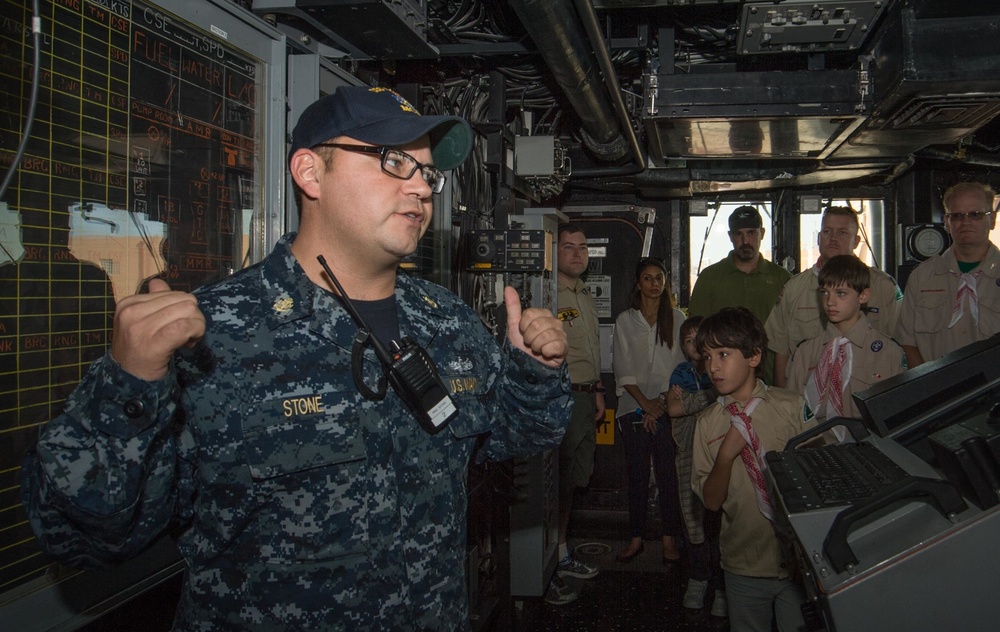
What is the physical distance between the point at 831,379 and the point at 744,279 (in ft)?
5.39

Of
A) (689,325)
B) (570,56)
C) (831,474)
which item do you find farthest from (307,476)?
(689,325)

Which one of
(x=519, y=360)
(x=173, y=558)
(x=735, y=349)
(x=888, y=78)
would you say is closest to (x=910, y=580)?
(x=519, y=360)

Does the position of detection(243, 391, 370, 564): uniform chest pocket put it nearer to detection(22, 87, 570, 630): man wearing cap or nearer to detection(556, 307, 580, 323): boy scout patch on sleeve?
detection(22, 87, 570, 630): man wearing cap

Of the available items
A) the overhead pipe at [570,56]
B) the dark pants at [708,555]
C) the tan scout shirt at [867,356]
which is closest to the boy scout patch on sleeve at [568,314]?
the overhead pipe at [570,56]

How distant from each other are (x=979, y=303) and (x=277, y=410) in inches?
133

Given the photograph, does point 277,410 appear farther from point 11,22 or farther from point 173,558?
point 11,22

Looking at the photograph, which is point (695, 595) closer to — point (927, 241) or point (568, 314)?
point (568, 314)

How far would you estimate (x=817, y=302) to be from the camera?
3.92 m

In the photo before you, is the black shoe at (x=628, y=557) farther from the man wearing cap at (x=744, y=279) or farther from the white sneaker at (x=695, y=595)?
the man wearing cap at (x=744, y=279)

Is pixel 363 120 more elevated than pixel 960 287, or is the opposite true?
pixel 363 120

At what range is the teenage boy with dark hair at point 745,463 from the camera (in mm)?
2383

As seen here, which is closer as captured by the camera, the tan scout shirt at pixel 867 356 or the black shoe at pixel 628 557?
the tan scout shirt at pixel 867 356

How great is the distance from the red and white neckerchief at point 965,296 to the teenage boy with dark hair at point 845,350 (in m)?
0.47

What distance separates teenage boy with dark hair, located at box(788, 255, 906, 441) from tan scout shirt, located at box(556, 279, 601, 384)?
4.45 ft
